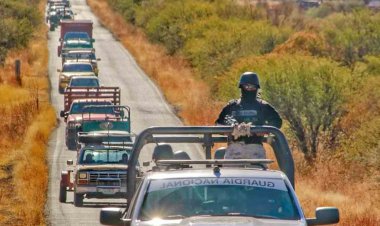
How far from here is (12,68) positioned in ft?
202

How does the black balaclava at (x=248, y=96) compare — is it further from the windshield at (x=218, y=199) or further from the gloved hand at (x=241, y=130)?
the windshield at (x=218, y=199)

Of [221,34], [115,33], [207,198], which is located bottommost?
[115,33]

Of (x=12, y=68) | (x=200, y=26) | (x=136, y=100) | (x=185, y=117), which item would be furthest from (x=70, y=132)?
(x=200, y=26)

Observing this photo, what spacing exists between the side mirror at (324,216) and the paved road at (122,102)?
38.3ft

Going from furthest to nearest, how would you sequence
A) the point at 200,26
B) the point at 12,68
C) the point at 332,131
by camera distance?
1. the point at 200,26
2. the point at 12,68
3. the point at 332,131

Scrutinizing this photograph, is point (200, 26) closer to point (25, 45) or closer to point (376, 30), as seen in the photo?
point (25, 45)

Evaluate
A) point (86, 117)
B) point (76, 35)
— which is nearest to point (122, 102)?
point (86, 117)

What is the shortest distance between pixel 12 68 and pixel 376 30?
20.2m

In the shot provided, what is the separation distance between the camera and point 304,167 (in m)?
29.0

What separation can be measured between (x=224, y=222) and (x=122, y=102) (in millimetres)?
42195

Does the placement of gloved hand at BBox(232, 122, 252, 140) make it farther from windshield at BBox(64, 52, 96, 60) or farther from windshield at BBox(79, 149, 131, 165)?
windshield at BBox(64, 52, 96, 60)

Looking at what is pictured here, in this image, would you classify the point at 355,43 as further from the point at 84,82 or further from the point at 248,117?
the point at 248,117

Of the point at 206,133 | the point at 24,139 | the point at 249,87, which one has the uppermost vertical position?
the point at 249,87

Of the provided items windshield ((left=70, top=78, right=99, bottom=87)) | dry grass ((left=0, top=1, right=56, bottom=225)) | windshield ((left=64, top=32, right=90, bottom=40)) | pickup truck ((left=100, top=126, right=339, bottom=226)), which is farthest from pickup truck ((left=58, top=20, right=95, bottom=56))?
pickup truck ((left=100, top=126, right=339, bottom=226))
